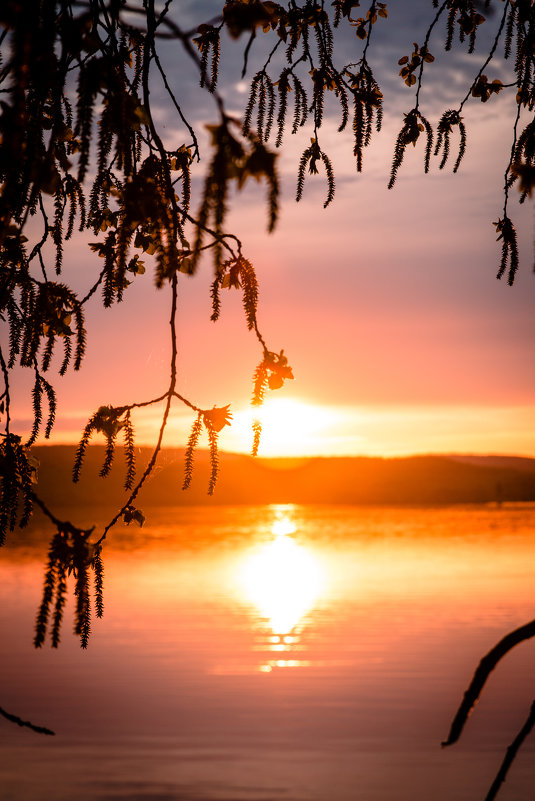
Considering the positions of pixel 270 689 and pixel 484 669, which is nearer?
pixel 484 669

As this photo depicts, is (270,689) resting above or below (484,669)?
below

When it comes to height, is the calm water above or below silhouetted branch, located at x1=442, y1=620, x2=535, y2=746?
below

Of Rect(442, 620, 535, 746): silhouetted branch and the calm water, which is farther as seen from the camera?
the calm water

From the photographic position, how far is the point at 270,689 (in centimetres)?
1464

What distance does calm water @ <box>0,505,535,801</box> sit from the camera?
1080 centimetres

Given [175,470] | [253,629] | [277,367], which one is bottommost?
[175,470]

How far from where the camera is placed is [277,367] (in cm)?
250

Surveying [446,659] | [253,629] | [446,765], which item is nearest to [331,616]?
[253,629]

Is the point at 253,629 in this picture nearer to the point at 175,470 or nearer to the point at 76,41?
the point at 76,41

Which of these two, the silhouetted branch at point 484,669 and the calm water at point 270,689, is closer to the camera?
the silhouetted branch at point 484,669

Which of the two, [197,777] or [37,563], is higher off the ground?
[197,777]

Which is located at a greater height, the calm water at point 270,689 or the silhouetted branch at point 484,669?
the silhouetted branch at point 484,669

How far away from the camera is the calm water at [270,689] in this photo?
10805mm

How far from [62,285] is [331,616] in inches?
776
